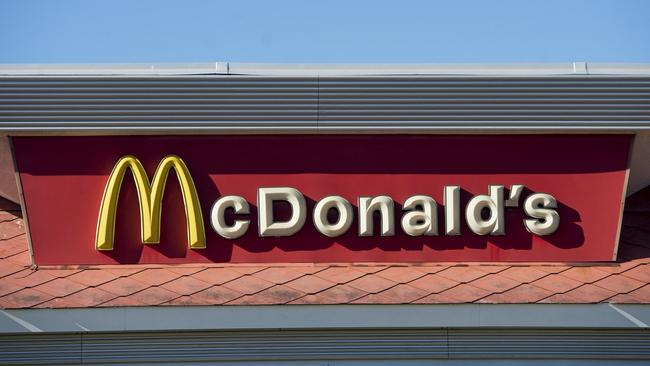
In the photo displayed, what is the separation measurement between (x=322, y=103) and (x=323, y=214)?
1246 millimetres

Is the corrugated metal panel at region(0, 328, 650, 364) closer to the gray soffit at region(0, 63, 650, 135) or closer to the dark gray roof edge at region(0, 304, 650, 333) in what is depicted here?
the dark gray roof edge at region(0, 304, 650, 333)

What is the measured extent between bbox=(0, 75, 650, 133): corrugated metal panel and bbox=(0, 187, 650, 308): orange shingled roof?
156 cm

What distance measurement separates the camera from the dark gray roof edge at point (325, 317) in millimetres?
12094

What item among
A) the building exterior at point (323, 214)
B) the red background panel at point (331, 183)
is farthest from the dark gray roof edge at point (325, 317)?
the red background panel at point (331, 183)

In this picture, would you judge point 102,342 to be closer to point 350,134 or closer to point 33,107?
point 33,107

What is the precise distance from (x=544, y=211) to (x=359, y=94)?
2.50 meters

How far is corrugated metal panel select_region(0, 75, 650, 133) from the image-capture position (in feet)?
40.4

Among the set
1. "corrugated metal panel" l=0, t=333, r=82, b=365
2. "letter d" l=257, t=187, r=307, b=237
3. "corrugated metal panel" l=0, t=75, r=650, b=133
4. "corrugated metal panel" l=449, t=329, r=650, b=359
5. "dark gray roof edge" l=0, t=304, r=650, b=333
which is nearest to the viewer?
"dark gray roof edge" l=0, t=304, r=650, b=333

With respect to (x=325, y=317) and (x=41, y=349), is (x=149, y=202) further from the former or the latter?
(x=325, y=317)

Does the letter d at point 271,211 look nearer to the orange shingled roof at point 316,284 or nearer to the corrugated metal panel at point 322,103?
the orange shingled roof at point 316,284

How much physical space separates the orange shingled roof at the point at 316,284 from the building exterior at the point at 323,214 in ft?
0.08

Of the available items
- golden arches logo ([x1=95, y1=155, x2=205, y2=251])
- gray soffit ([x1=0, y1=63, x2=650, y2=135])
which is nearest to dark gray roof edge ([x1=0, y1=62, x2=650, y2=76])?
gray soffit ([x1=0, y1=63, x2=650, y2=135])

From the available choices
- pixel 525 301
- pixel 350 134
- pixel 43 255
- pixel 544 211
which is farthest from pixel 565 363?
pixel 43 255

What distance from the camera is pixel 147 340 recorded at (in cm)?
1227
